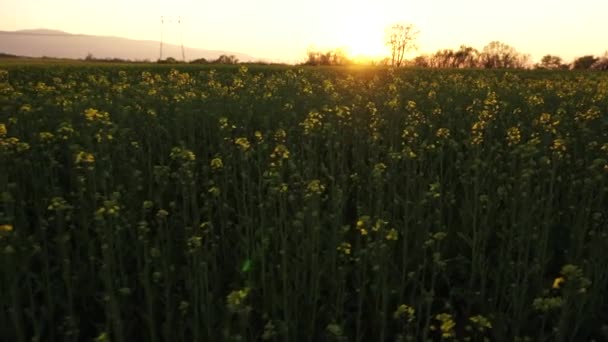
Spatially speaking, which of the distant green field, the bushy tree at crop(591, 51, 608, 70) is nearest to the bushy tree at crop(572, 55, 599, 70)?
the bushy tree at crop(591, 51, 608, 70)

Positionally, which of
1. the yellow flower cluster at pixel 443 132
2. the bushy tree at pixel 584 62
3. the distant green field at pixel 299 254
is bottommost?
the distant green field at pixel 299 254

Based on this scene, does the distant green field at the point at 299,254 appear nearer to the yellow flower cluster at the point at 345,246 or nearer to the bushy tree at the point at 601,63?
the yellow flower cluster at the point at 345,246

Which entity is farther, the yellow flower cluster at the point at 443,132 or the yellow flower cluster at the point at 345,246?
the yellow flower cluster at the point at 443,132

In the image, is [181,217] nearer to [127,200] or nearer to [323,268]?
[127,200]

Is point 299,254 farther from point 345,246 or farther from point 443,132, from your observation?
point 443,132

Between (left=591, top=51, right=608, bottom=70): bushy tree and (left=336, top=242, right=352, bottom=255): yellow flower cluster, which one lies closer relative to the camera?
(left=336, top=242, right=352, bottom=255): yellow flower cluster

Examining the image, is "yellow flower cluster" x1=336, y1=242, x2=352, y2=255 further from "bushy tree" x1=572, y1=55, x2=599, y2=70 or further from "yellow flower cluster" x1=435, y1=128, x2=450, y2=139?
"bushy tree" x1=572, y1=55, x2=599, y2=70

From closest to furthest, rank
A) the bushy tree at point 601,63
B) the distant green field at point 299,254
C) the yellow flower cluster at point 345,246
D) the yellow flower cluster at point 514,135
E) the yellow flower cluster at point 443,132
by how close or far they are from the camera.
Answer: the distant green field at point 299,254, the yellow flower cluster at point 345,246, the yellow flower cluster at point 514,135, the yellow flower cluster at point 443,132, the bushy tree at point 601,63

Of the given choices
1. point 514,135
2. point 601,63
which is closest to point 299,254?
point 514,135

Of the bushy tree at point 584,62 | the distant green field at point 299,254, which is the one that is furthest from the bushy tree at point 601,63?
the distant green field at point 299,254

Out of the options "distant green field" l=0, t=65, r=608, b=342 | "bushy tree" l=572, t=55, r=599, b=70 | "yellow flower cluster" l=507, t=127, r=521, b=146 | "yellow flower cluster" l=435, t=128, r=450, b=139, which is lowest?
"distant green field" l=0, t=65, r=608, b=342

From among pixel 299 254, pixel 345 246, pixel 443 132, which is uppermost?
pixel 443 132

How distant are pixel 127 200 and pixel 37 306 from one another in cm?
132

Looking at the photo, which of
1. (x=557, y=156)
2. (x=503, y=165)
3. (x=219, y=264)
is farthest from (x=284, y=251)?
(x=503, y=165)
